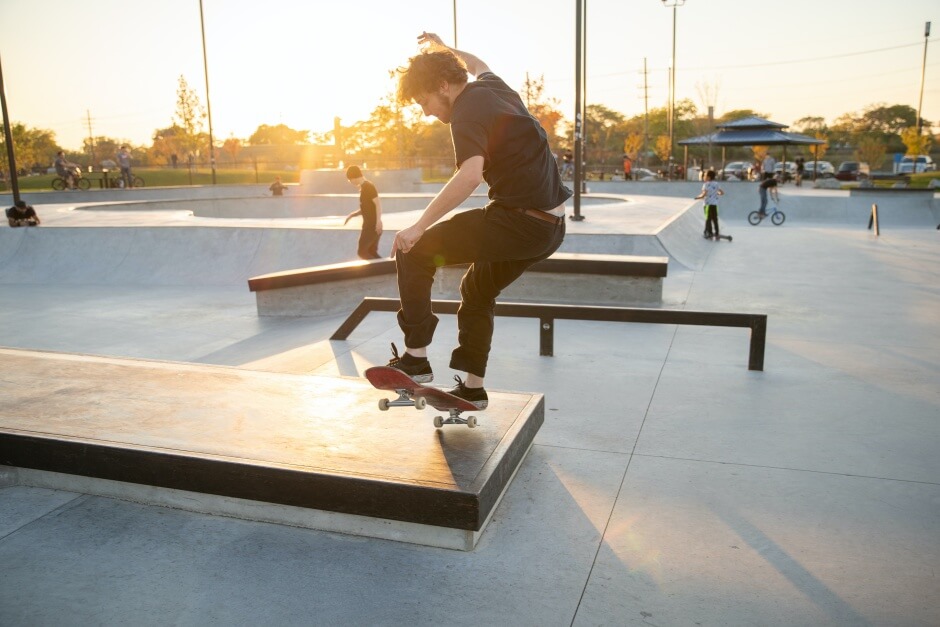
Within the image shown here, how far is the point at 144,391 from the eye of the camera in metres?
3.96

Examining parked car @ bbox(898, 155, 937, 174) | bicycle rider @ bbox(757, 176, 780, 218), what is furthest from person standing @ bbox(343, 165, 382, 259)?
parked car @ bbox(898, 155, 937, 174)

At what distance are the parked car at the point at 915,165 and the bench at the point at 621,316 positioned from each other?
59.0 m

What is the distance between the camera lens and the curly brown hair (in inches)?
119

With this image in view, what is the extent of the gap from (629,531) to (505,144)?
5.77 ft

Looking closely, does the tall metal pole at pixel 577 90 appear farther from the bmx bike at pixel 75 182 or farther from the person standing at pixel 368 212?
the bmx bike at pixel 75 182

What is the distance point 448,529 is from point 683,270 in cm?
930

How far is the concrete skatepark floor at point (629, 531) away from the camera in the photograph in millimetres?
2453

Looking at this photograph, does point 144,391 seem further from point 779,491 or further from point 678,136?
point 678,136

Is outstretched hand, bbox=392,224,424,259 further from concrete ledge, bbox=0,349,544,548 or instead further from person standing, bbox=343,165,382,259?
person standing, bbox=343,165,382,259

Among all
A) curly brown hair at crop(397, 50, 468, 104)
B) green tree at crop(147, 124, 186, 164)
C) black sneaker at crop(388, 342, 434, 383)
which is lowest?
black sneaker at crop(388, 342, 434, 383)

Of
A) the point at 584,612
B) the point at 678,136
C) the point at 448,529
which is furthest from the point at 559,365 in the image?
the point at 678,136

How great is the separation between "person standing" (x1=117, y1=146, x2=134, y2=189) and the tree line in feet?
41.0

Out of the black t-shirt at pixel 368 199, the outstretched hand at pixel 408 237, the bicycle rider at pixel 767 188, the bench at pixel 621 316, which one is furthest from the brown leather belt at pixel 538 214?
the bicycle rider at pixel 767 188

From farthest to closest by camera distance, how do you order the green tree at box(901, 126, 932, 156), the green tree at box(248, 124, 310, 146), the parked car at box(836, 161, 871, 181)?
the green tree at box(248, 124, 310, 146) < the green tree at box(901, 126, 932, 156) < the parked car at box(836, 161, 871, 181)
